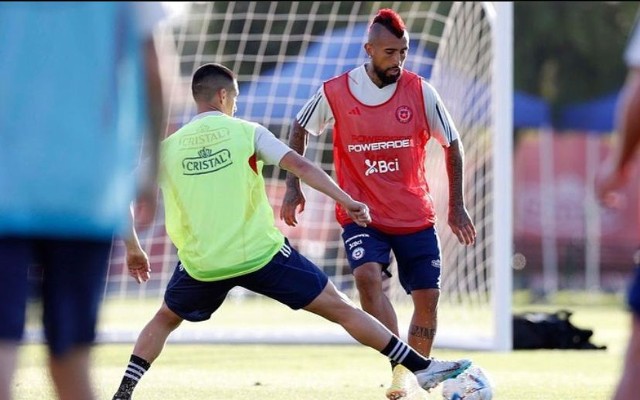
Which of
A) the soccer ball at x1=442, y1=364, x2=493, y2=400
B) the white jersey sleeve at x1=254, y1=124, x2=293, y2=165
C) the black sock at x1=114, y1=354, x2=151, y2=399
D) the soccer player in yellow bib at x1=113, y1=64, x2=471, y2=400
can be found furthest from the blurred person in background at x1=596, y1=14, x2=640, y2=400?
the black sock at x1=114, y1=354, x2=151, y2=399

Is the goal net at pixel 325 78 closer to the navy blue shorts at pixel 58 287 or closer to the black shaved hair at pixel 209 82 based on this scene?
the black shaved hair at pixel 209 82

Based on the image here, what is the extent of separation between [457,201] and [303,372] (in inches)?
114

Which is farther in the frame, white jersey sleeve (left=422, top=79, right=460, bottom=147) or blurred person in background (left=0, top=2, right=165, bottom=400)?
white jersey sleeve (left=422, top=79, right=460, bottom=147)

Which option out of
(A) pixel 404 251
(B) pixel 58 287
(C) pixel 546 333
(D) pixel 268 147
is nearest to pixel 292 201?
(A) pixel 404 251

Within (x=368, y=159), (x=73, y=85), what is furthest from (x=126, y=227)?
(x=368, y=159)

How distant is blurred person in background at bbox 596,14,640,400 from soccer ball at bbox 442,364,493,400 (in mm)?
2874

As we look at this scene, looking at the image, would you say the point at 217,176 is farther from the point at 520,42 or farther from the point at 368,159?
the point at 520,42

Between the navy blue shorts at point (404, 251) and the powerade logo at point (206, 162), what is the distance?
50.2 inches

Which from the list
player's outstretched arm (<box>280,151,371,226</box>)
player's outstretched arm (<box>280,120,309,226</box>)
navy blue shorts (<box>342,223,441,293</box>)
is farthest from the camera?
player's outstretched arm (<box>280,120,309,226</box>)

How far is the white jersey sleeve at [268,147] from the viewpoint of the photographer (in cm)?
666

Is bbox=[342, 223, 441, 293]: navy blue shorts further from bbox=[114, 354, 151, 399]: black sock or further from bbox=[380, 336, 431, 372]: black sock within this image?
bbox=[114, 354, 151, 399]: black sock

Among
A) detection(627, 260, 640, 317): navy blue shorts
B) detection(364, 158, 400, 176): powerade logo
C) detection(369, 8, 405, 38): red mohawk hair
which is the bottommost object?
detection(627, 260, 640, 317): navy blue shorts

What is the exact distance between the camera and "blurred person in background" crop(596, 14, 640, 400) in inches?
161

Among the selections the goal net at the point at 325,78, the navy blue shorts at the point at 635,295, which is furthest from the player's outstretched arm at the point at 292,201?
the goal net at the point at 325,78
